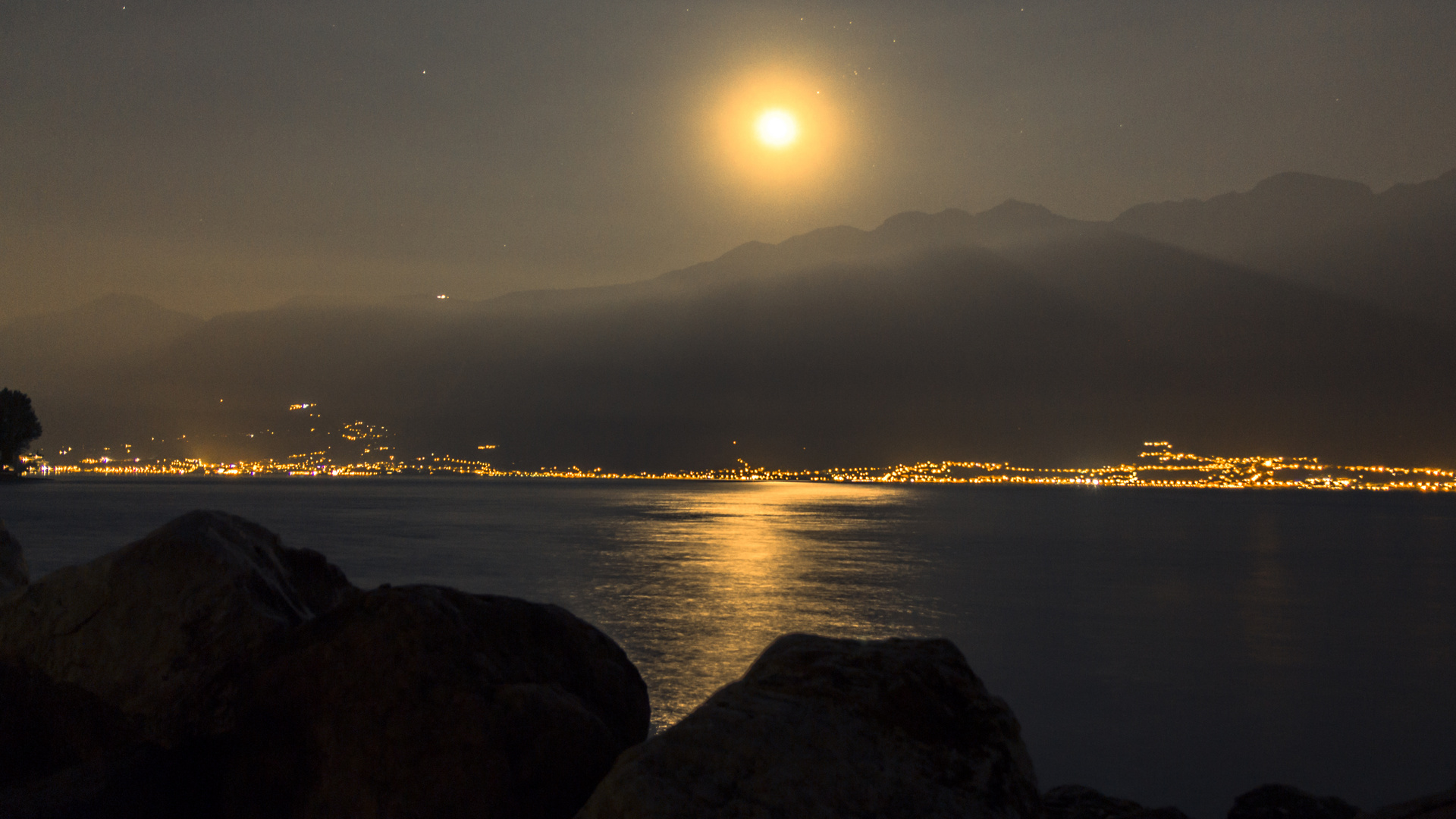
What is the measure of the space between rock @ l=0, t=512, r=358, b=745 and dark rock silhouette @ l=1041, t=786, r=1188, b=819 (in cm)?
588

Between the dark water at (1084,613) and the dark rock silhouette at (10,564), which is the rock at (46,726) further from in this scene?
the dark water at (1084,613)

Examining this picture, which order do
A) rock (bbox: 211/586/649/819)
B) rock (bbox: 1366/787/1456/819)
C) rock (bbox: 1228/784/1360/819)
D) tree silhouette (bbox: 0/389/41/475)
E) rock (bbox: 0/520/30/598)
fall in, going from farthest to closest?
1. tree silhouette (bbox: 0/389/41/475)
2. rock (bbox: 0/520/30/598)
3. rock (bbox: 1228/784/1360/819)
4. rock (bbox: 211/586/649/819)
5. rock (bbox: 1366/787/1456/819)

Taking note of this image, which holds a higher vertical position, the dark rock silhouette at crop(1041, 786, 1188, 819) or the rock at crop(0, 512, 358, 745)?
the rock at crop(0, 512, 358, 745)

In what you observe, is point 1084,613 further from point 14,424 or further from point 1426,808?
point 14,424

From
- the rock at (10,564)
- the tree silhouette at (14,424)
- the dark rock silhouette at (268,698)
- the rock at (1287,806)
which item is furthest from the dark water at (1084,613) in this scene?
the tree silhouette at (14,424)

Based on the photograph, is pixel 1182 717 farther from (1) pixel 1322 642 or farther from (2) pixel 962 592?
(2) pixel 962 592

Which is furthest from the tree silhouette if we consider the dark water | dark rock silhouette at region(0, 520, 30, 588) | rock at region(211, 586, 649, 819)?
rock at region(211, 586, 649, 819)

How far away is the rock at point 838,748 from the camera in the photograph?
4.25 m

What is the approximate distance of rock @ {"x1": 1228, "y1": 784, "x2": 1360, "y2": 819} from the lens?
7480 mm

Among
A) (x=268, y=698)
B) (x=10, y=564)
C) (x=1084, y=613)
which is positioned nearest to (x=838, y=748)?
(x=268, y=698)

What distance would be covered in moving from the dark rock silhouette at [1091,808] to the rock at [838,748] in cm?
278

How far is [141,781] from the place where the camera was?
19.0 ft

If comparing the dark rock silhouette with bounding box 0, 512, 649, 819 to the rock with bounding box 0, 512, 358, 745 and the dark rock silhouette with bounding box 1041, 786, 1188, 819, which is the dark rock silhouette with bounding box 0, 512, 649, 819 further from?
the dark rock silhouette with bounding box 1041, 786, 1188, 819

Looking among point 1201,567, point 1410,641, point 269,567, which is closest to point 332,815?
point 269,567
